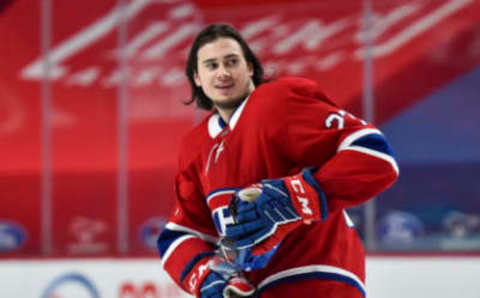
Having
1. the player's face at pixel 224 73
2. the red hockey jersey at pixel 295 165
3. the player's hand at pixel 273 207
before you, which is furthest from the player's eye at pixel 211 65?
the player's hand at pixel 273 207

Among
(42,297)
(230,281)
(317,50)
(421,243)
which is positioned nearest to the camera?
(230,281)

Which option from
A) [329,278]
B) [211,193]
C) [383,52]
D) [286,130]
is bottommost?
[329,278]

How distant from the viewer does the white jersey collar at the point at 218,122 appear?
1434 mm

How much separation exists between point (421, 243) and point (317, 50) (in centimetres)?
117

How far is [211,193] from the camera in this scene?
4.70ft

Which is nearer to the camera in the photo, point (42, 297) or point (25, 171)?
point (42, 297)

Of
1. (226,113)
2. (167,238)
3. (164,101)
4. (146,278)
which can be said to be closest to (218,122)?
(226,113)

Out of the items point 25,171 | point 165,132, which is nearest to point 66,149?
point 25,171

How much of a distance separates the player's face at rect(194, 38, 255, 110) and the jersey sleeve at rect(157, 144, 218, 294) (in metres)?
0.16

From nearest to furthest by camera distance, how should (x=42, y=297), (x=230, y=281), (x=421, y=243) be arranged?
(x=230, y=281), (x=42, y=297), (x=421, y=243)

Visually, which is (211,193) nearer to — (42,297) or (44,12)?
(42,297)

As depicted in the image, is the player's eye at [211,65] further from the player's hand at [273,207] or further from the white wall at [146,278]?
the white wall at [146,278]

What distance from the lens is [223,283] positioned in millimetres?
1373

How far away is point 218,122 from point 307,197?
1.07ft
